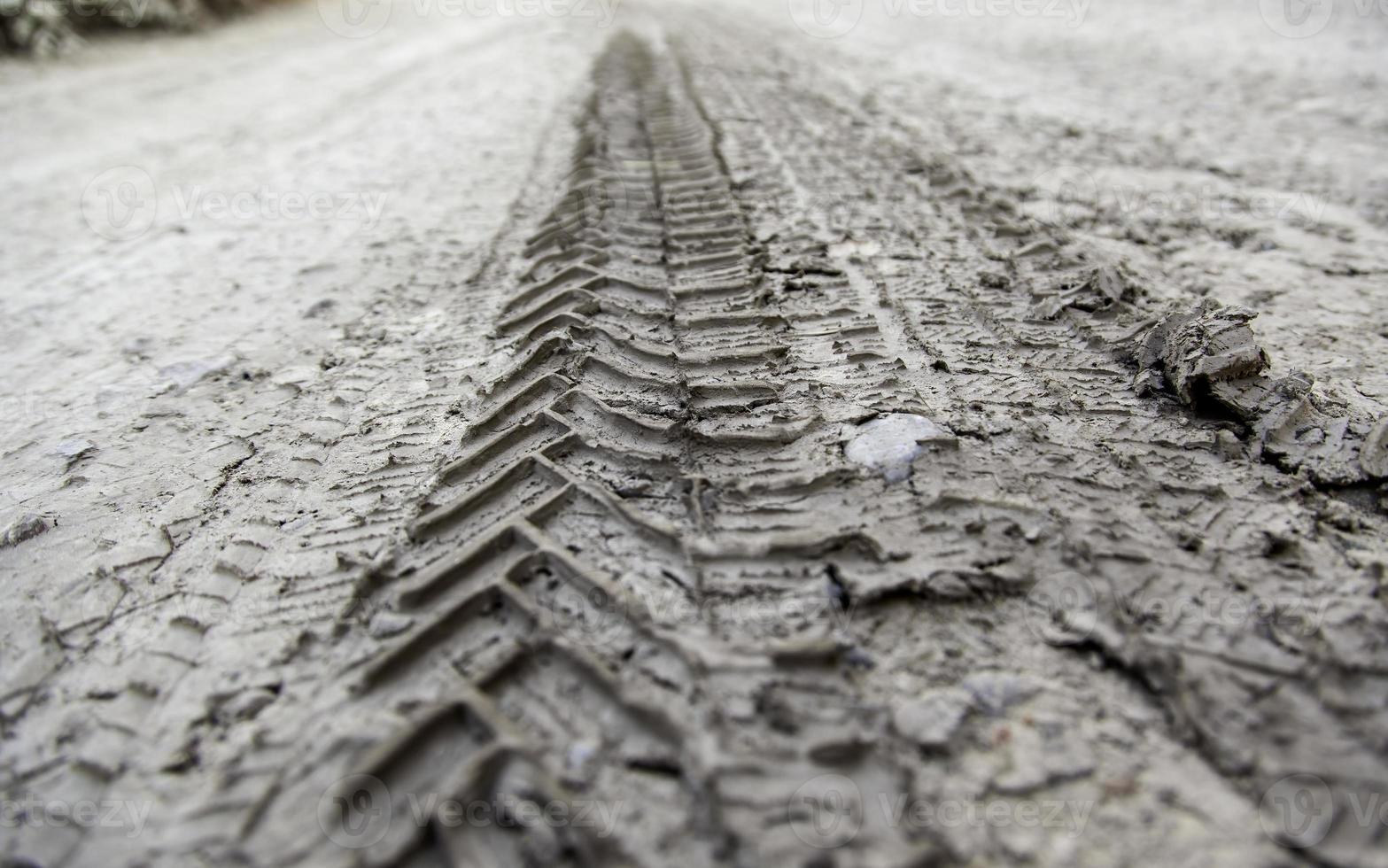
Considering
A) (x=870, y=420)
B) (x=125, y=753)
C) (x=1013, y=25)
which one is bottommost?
(x=125, y=753)

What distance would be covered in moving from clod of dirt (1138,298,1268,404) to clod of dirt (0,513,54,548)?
334cm

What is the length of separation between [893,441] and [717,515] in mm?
570

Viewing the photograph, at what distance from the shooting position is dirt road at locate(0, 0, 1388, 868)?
133 centimetres

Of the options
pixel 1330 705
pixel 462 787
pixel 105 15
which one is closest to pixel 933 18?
pixel 1330 705

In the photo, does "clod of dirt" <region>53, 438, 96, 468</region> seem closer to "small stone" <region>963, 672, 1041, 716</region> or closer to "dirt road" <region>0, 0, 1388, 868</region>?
"dirt road" <region>0, 0, 1388, 868</region>

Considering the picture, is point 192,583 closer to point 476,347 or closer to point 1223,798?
point 476,347

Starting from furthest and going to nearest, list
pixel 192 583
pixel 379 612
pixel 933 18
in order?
1. pixel 933 18
2. pixel 192 583
3. pixel 379 612

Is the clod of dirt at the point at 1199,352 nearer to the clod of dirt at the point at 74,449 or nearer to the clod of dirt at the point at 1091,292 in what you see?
the clod of dirt at the point at 1091,292

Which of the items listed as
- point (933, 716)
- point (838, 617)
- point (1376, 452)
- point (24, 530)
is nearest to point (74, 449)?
point (24, 530)

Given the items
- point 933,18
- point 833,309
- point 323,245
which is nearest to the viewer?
point 833,309

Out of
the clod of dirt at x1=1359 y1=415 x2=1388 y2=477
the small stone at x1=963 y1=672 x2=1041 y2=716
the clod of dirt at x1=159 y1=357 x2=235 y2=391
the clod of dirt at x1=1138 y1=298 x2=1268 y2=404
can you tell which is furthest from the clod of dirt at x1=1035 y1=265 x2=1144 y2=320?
the clod of dirt at x1=159 y1=357 x2=235 y2=391

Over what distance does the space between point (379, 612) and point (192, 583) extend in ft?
1.92

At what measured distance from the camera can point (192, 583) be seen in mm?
1900

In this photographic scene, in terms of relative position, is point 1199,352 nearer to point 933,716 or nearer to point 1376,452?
point 1376,452
